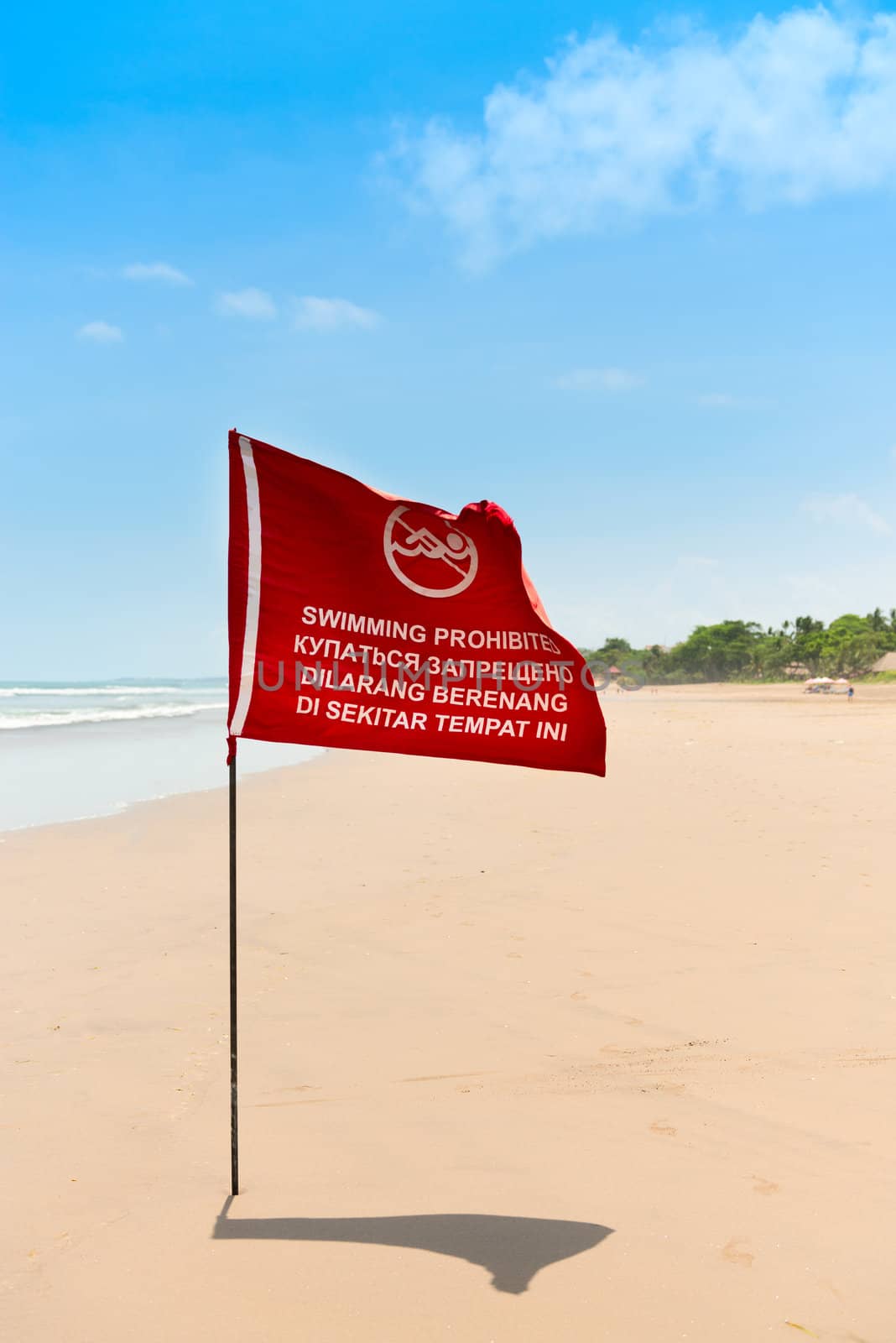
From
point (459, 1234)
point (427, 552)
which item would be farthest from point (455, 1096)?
point (427, 552)

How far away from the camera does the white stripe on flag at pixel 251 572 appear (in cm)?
406

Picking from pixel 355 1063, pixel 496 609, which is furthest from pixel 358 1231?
pixel 496 609

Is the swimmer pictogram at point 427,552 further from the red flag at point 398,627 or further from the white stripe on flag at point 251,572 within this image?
the white stripe on flag at point 251,572

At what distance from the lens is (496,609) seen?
4.34 meters

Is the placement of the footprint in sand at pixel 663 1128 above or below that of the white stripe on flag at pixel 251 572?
below

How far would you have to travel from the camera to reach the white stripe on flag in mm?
4059

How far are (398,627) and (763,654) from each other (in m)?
124

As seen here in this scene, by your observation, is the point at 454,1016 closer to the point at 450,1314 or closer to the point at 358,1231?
the point at 358,1231

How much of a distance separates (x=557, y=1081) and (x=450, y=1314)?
192cm

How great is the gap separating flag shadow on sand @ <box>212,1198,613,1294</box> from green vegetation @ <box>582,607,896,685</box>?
97.5m

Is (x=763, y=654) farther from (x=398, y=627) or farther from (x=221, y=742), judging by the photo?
(x=398, y=627)

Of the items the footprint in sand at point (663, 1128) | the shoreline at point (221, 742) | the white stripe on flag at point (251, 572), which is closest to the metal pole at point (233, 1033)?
the white stripe on flag at point (251, 572)

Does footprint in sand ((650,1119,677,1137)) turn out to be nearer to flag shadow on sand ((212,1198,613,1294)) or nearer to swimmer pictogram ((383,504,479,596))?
flag shadow on sand ((212,1198,613,1294))

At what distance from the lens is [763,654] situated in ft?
399
